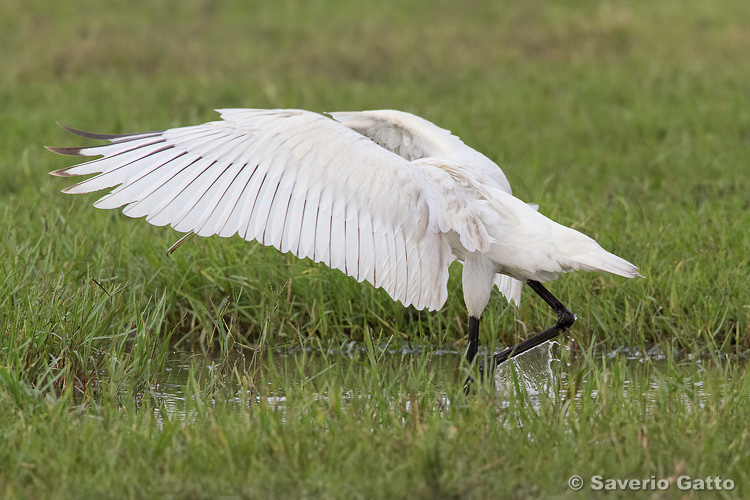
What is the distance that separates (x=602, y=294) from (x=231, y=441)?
8.77ft

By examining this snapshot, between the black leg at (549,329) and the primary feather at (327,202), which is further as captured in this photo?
the black leg at (549,329)

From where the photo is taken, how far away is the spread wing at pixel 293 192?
3.89 meters

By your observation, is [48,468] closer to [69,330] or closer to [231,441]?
[231,441]

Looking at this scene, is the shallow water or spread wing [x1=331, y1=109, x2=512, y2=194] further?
spread wing [x1=331, y1=109, x2=512, y2=194]

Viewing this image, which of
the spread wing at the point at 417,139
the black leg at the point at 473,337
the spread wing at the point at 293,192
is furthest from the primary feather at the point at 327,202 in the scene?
the spread wing at the point at 417,139

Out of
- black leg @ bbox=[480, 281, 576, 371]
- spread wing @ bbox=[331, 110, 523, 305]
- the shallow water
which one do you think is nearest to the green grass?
the shallow water

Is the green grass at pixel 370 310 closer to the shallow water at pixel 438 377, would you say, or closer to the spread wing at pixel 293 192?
the shallow water at pixel 438 377

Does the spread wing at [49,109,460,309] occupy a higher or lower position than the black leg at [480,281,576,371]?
higher

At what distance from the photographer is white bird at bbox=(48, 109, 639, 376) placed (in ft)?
12.8

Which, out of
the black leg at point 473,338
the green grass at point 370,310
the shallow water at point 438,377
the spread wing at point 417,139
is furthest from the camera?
the spread wing at point 417,139

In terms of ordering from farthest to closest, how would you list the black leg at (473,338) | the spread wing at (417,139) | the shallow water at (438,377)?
the spread wing at (417,139), the black leg at (473,338), the shallow water at (438,377)

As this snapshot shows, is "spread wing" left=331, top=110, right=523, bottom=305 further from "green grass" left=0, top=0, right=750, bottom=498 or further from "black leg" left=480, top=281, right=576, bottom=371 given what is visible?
"green grass" left=0, top=0, right=750, bottom=498

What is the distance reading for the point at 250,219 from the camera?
12.9 ft

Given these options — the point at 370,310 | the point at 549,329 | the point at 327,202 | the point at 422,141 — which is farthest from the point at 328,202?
the point at 370,310
